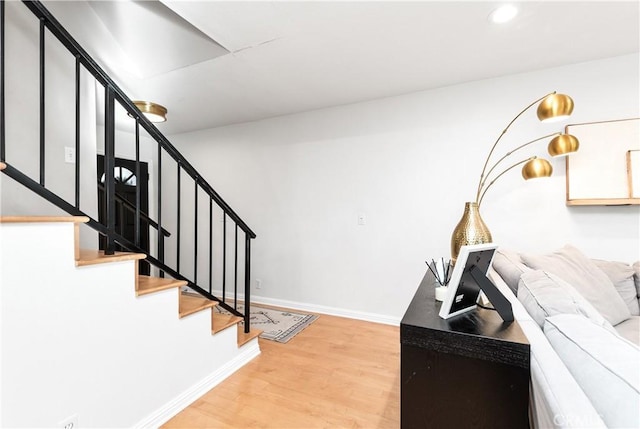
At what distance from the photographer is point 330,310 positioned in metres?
3.48

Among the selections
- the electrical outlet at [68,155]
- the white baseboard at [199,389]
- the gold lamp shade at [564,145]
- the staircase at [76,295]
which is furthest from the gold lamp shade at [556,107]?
the electrical outlet at [68,155]

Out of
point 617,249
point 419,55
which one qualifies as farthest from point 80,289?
point 617,249

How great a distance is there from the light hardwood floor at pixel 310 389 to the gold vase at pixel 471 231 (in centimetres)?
113

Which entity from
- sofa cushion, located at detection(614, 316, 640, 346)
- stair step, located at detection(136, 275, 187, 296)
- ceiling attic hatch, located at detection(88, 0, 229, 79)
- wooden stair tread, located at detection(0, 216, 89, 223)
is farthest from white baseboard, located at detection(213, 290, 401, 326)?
ceiling attic hatch, located at detection(88, 0, 229, 79)

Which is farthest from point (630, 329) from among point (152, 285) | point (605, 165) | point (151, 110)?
point (151, 110)

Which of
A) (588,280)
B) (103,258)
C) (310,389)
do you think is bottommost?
(310,389)

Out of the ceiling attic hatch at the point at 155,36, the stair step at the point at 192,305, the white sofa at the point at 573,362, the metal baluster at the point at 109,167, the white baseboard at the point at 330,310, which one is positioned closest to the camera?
the white sofa at the point at 573,362

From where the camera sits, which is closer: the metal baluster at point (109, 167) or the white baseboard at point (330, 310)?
the metal baluster at point (109, 167)

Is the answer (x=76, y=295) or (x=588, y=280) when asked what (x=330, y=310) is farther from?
(x=76, y=295)

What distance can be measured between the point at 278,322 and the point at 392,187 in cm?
197

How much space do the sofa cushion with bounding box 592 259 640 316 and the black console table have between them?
1.73 meters

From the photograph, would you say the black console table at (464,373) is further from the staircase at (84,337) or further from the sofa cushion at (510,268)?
the staircase at (84,337)

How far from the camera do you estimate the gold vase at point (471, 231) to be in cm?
161

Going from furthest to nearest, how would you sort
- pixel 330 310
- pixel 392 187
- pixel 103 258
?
pixel 330 310, pixel 392 187, pixel 103 258
